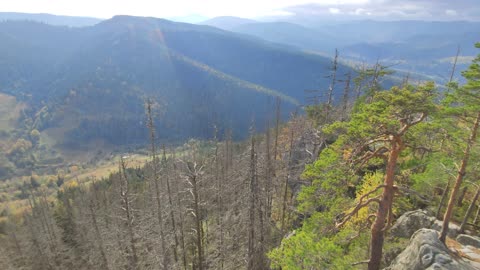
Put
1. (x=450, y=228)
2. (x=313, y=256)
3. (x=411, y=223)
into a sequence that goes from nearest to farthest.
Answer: (x=313, y=256), (x=411, y=223), (x=450, y=228)

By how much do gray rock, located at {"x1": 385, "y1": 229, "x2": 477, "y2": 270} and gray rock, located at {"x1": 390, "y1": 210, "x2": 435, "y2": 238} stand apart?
4.83 m

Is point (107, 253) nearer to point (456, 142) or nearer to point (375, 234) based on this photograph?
point (375, 234)

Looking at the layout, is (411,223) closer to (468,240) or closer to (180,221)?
(468,240)

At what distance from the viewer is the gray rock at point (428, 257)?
12406 mm

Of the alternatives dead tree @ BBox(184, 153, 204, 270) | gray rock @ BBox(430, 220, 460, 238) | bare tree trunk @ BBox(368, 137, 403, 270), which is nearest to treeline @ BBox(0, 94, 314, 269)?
dead tree @ BBox(184, 153, 204, 270)

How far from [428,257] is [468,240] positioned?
23.4ft

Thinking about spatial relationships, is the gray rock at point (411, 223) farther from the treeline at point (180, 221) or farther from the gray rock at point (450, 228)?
the treeline at point (180, 221)

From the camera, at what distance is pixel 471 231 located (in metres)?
19.7

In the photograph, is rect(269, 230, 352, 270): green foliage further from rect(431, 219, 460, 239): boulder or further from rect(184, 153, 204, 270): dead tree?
rect(184, 153, 204, 270): dead tree

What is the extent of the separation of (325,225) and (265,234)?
18343mm

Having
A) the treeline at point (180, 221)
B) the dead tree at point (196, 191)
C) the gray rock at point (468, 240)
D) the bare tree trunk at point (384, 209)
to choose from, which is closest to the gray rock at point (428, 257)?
the bare tree trunk at point (384, 209)

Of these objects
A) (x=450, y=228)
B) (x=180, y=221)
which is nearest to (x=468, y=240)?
(x=450, y=228)

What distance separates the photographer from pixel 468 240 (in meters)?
17.5

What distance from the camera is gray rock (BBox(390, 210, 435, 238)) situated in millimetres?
18788
